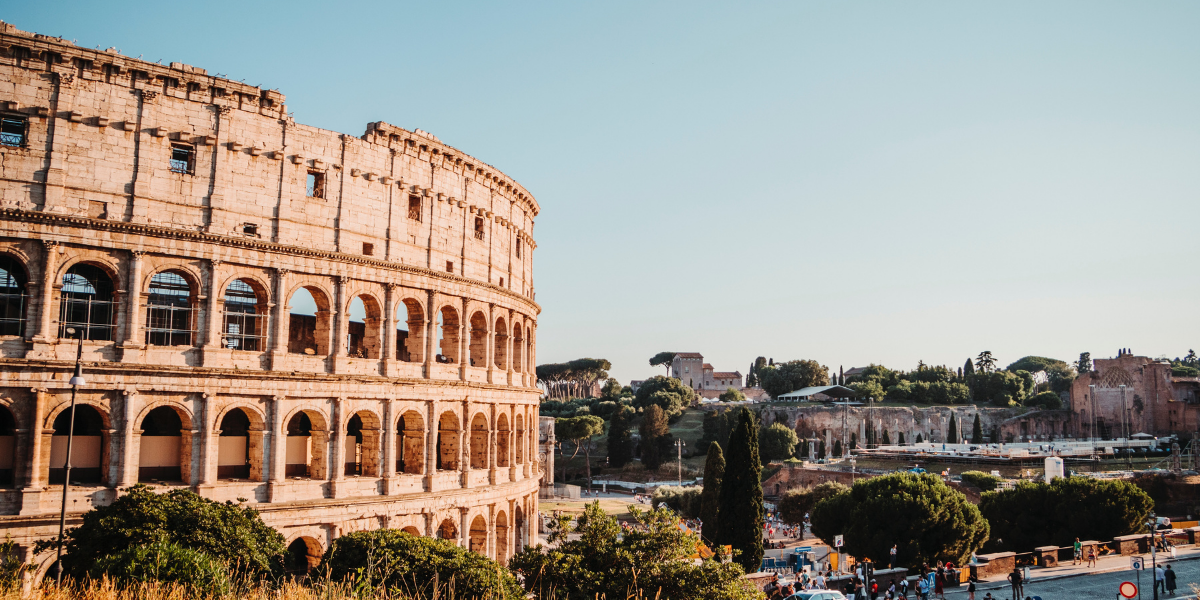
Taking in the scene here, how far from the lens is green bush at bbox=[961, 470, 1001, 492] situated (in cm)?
4969

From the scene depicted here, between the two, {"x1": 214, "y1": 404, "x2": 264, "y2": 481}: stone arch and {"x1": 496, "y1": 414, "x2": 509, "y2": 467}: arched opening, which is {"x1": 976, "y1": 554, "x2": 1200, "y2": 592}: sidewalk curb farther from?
{"x1": 214, "y1": 404, "x2": 264, "y2": 481}: stone arch

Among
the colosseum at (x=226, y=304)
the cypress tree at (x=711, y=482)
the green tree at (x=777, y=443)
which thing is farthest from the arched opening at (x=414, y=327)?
the green tree at (x=777, y=443)

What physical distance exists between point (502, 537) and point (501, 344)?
7130 millimetres

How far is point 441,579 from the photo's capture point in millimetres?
17203

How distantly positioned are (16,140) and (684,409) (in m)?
82.2

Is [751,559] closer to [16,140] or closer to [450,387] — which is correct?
[450,387]

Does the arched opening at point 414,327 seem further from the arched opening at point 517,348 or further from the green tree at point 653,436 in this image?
the green tree at point 653,436

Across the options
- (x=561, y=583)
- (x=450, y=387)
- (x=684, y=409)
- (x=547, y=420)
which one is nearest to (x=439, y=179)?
(x=450, y=387)

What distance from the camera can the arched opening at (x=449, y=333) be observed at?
95.9 ft

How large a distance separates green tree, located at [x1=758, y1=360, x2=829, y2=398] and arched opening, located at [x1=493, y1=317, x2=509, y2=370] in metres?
82.5

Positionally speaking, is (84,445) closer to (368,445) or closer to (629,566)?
(368,445)

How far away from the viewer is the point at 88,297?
23062 mm

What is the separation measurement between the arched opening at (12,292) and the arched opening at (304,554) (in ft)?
Answer: 30.5

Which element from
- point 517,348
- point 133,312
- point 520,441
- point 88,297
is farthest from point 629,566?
point 517,348
